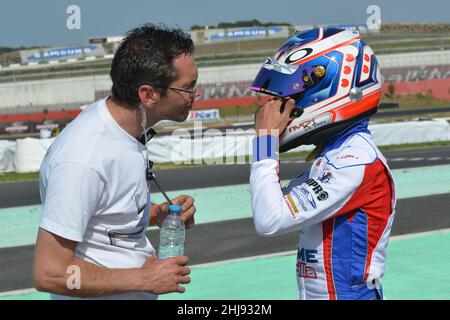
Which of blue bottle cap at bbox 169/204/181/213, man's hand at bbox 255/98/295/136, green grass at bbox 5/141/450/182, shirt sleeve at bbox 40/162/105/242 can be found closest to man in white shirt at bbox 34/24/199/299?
shirt sleeve at bbox 40/162/105/242

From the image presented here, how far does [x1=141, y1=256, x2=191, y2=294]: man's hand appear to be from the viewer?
329 cm

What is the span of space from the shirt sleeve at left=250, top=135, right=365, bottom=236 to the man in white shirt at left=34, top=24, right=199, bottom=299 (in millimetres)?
410

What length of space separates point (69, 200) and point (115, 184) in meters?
0.26

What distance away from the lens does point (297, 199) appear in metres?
3.54

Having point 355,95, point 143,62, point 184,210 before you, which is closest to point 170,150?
point 184,210

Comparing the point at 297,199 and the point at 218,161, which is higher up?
the point at 297,199

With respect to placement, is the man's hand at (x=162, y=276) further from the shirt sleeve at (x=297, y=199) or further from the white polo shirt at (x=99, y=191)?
the shirt sleeve at (x=297, y=199)

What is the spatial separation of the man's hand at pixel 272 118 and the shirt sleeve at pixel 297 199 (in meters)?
0.18

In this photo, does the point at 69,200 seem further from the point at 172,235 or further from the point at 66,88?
the point at 66,88

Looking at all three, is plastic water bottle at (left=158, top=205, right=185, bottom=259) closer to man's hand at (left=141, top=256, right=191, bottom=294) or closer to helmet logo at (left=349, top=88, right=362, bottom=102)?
man's hand at (left=141, top=256, right=191, bottom=294)

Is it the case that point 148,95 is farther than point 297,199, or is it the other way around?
point 297,199

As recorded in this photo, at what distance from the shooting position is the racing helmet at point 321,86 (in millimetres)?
3789

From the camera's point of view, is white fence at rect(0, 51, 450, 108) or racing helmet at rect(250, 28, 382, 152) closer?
racing helmet at rect(250, 28, 382, 152)
